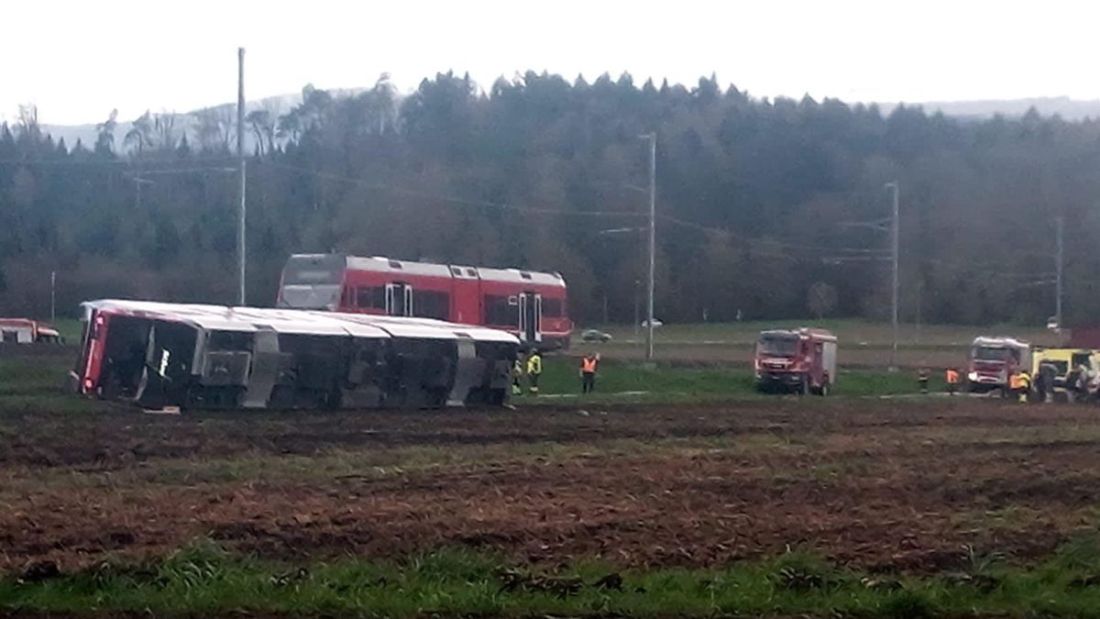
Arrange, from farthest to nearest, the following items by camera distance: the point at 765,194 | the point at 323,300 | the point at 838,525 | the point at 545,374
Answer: the point at 765,194 → the point at 545,374 → the point at 323,300 → the point at 838,525

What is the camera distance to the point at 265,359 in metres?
34.2

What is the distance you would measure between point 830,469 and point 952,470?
5.97 ft

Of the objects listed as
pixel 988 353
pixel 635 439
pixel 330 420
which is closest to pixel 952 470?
pixel 635 439

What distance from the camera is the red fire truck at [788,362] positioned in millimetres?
56000

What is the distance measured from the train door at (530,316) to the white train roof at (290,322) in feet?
55.9

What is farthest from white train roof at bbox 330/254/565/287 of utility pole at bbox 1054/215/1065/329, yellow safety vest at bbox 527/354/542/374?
utility pole at bbox 1054/215/1065/329

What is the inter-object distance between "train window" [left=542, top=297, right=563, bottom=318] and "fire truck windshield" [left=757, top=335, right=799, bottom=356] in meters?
8.14

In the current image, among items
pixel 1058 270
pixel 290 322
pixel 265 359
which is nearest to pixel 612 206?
pixel 1058 270

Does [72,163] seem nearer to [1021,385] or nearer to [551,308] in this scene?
[551,308]

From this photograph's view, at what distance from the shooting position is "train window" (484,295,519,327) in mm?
56000

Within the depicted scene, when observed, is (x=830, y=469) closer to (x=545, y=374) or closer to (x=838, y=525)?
(x=838, y=525)

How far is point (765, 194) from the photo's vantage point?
107812mm

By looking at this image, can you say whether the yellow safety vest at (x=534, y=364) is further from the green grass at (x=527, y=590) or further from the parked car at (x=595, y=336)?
the parked car at (x=595, y=336)

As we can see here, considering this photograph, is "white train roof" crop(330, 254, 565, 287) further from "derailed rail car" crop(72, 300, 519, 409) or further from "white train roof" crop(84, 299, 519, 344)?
"derailed rail car" crop(72, 300, 519, 409)
